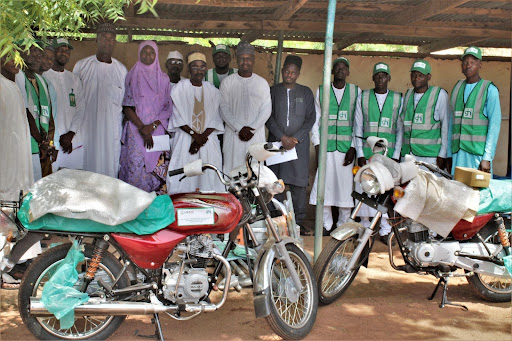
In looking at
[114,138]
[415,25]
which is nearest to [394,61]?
[415,25]

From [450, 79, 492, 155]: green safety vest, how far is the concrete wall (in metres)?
1.93

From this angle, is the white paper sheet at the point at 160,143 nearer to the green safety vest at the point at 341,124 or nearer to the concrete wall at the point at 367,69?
the concrete wall at the point at 367,69

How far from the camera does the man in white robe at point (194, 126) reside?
6209mm

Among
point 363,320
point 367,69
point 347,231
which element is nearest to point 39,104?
point 347,231

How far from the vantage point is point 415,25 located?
7.01m

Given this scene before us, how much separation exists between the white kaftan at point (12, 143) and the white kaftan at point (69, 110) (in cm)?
136

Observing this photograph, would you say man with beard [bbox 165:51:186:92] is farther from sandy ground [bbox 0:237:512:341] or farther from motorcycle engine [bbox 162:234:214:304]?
motorcycle engine [bbox 162:234:214:304]

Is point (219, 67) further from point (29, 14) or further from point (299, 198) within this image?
point (29, 14)

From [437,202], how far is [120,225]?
2.38m

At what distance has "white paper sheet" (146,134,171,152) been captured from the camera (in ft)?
20.4

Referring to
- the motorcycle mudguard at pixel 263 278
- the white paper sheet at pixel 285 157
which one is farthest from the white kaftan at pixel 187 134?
the motorcycle mudguard at pixel 263 278

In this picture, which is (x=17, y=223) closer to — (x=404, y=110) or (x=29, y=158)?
(x=29, y=158)

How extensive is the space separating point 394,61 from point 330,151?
215 centimetres

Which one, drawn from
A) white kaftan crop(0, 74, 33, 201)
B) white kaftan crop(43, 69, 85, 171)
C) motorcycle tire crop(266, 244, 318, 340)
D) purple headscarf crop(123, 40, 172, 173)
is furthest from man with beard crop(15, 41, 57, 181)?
motorcycle tire crop(266, 244, 318, 340)
